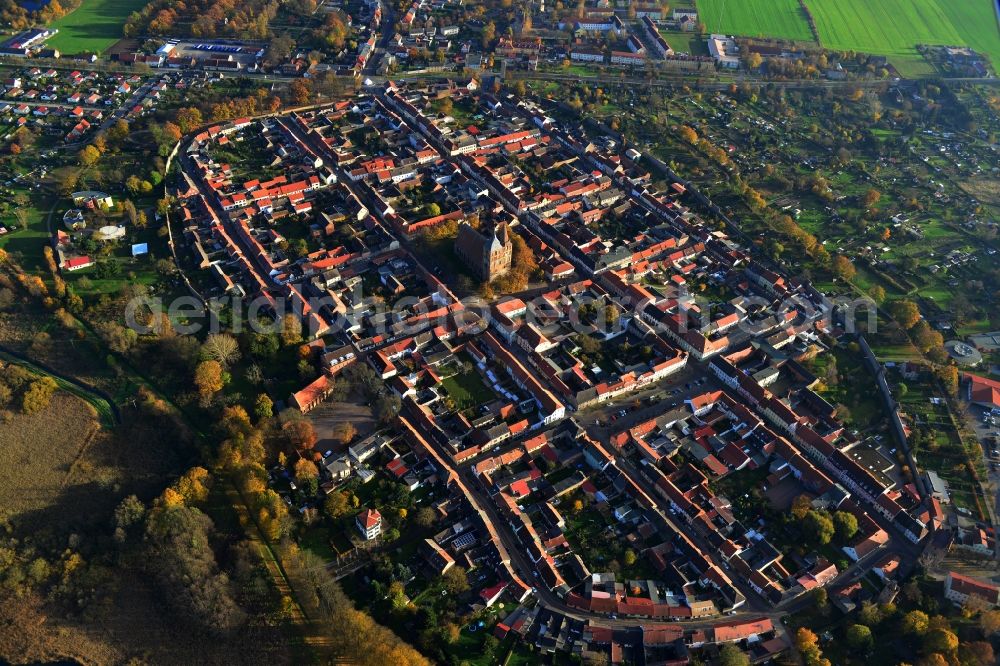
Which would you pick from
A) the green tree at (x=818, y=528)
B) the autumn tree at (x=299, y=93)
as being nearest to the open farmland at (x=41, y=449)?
the green tree at (x=818, y=528)

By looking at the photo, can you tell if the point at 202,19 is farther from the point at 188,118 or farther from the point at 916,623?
the point at 916,623

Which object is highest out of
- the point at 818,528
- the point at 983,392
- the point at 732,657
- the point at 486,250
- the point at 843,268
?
the point at 486,250

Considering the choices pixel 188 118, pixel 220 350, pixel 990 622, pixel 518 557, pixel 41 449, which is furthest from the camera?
pixel 188 118

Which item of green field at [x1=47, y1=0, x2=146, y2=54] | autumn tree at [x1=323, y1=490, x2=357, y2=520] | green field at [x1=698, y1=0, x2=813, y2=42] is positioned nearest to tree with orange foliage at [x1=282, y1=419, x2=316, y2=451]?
autumn tree at [x1=323, y1=490, x2=357, y2=520]

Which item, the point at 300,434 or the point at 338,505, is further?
the point at 300,434

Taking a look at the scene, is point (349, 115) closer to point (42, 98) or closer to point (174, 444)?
point (42, 98)

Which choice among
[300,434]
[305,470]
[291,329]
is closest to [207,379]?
[291,329]
